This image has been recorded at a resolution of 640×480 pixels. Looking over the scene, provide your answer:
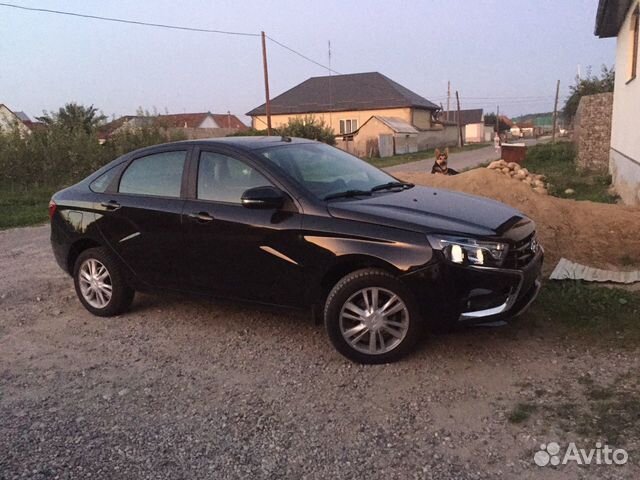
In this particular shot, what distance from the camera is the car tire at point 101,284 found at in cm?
564

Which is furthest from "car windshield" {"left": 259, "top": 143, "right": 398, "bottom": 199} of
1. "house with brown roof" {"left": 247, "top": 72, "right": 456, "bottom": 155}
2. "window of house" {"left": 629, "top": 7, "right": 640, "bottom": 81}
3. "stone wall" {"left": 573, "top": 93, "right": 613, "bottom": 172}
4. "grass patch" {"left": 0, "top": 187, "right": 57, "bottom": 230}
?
"house with brown roof" {"left": 247, "top": 72, "right": 456, "bottom": 155}

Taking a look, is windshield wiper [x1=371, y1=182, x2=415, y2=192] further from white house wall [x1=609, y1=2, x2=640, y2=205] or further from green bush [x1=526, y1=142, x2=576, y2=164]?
green bush [x1=526, y1=142, x2=576, y2=164]

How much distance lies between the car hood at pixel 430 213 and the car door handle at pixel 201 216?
1.09 meters

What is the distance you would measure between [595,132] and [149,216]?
1684 centimetres

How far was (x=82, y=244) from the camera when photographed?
5.87 meters

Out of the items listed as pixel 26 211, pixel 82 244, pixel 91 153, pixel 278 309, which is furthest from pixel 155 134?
pixel 278 309

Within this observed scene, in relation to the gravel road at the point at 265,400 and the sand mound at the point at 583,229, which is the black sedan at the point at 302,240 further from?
the sand mound at the point at 583,229

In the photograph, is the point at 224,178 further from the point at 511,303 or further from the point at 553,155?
the point at 553,155

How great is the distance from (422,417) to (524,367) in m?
1.01

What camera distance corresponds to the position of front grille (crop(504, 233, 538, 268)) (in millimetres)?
4199

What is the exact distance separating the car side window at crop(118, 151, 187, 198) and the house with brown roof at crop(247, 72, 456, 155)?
153ft

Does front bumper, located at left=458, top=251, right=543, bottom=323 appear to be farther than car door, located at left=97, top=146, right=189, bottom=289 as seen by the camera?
No

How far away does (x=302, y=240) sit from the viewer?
4.48 metres

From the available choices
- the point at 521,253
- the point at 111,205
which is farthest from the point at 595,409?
the point at 111,205
